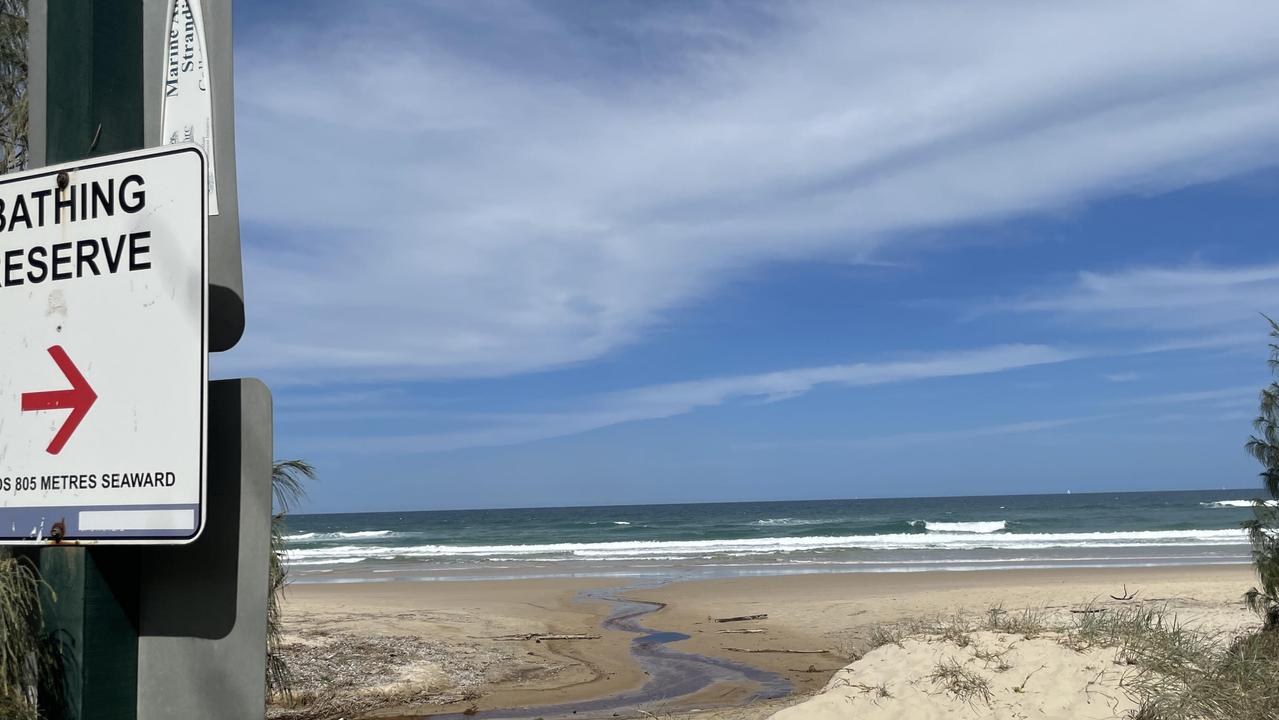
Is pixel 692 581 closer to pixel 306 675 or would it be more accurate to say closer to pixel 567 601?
pixel 567 601

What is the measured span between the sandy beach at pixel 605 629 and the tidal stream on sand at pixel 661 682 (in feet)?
0.65

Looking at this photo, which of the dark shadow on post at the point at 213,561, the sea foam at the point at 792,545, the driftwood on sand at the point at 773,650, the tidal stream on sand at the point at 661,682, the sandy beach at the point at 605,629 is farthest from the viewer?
the sea foam at the point at 792,545

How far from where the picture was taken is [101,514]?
1.61 meters

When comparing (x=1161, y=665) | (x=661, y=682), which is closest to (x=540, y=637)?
(x=661, y=682)

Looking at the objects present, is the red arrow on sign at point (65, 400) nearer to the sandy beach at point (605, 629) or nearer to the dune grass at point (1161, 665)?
the dune grass at point (1161, 665)

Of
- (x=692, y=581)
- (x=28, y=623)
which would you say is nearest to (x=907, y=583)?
(x=692, y=581)

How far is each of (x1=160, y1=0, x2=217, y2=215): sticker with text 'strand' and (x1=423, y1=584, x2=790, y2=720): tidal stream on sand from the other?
395 inches

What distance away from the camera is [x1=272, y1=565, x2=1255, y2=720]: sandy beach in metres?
12.0

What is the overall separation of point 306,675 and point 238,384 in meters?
12.0

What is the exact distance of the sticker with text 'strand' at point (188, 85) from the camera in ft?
5.59

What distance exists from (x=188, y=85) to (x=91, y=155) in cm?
22

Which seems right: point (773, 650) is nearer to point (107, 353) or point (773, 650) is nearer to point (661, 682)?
point (661, 682)

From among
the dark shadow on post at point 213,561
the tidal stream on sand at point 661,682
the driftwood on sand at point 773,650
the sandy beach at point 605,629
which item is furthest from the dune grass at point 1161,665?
the dark shadow on post at point 213,561

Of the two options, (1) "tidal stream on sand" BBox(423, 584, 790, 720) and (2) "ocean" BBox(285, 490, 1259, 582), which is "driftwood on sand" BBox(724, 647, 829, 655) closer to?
(1) "tidal stream on sand" BBox(423, 584, 790, 720)
